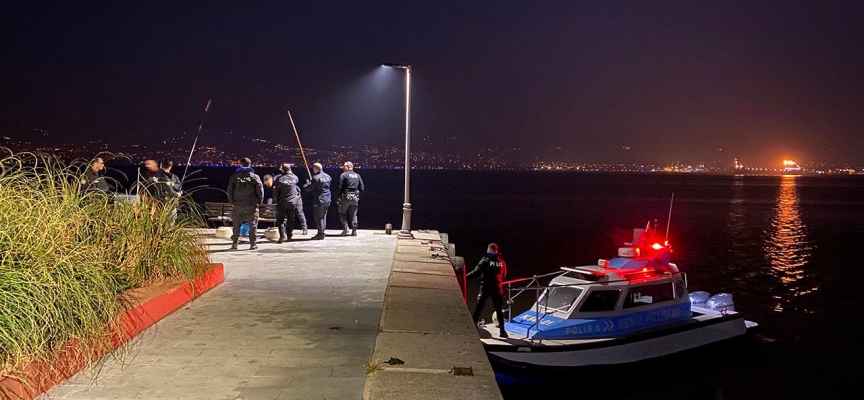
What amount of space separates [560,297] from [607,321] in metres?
0.96

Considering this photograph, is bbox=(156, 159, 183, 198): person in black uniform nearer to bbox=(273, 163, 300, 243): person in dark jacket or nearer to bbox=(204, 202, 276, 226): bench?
bbox=(273, 163, 300, 243): person in dark jacket

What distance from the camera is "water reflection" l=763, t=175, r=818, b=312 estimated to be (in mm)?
25797

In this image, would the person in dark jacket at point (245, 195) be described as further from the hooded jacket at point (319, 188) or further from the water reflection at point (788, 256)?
the water reflection at point (788, 256)

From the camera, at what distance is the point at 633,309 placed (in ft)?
40.7

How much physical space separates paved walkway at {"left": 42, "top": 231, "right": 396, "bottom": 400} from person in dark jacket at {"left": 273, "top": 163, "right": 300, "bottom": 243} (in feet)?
12.6

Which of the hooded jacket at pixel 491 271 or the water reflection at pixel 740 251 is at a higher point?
the hooded jacket at pixel 491 271

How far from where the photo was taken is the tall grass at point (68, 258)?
462cm

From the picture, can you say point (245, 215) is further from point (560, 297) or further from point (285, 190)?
point (560, 297)

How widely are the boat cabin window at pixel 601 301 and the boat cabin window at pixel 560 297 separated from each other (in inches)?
8.6

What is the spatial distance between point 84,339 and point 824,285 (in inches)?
1177

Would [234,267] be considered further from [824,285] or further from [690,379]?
[824,285]

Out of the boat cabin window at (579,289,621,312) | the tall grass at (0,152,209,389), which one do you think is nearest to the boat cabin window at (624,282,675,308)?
the boat cabin window at (579,289,621,312)

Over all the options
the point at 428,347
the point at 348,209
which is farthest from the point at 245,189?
the point at 428,347

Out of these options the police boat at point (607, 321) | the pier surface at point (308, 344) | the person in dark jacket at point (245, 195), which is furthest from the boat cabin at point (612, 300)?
the person in dark jacket at point (245, 195)
